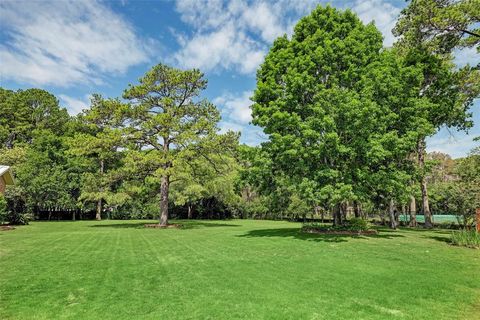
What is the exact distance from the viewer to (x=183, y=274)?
28.4 ft

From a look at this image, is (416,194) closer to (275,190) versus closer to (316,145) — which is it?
(316,145)

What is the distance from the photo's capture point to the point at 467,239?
47.9 ft

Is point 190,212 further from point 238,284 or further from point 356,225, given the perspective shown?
point 238,284

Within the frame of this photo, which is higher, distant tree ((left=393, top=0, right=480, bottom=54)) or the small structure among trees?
distant tree ((left=393, top=0, right=480, bottom=54))

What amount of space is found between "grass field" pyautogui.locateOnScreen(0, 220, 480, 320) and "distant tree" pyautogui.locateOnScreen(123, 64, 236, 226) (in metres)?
15.0

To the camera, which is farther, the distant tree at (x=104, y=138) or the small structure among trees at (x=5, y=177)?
the small structure among trees at (x=5, y=177)

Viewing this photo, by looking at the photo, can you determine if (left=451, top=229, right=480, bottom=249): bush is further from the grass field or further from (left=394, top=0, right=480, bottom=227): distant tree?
(left=394, top=0, right=480, bottom=227): distant tree

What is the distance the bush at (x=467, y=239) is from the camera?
14.1m

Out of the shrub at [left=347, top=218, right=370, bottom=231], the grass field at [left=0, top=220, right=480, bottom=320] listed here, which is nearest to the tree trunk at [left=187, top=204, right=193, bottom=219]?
the shrub at [left=347, top=218, right=370, bottom=231]

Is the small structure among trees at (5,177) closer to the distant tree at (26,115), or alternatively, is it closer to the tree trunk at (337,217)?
the distant tree at (26,115)

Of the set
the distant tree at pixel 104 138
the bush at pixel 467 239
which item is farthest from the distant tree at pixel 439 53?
the distant tree at pixel 104 138

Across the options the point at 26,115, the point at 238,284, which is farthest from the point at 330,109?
the point at 26,115

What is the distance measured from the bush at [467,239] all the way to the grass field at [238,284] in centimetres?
195

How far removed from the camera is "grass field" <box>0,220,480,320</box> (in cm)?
585
